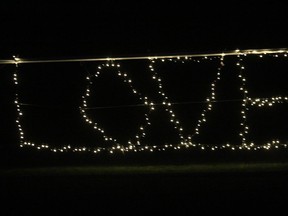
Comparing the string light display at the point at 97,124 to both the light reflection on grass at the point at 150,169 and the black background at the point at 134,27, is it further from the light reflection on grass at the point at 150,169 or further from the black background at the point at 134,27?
the light reflection on grass at the point at 150,169

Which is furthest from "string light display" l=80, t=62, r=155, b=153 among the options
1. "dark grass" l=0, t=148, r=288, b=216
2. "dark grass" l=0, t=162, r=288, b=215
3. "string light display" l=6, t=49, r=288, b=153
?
"dark grass" l=0, t=162, r=288, b=215

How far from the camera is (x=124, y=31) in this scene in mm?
4336

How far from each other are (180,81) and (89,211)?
197 centimetres

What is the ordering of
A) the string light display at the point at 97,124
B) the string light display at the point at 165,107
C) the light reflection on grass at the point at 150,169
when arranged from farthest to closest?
the string light display at the point at 97,124 → the string light display at the point at 165,107 → the light reflection on grass at the point at 150,169

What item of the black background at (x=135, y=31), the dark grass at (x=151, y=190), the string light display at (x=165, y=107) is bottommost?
the dark grass at (x=151, y=190)

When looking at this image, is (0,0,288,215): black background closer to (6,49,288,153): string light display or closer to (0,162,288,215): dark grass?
(6,49,288,153): string light display

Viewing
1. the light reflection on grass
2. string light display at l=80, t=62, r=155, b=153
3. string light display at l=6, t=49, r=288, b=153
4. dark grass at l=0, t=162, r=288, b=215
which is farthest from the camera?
string light display at l=80, t=62, r=155, b=153

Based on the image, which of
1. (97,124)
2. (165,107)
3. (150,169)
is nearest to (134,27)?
(165,107)

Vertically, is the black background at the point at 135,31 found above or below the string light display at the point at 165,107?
above

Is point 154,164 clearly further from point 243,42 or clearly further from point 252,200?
point 243,42

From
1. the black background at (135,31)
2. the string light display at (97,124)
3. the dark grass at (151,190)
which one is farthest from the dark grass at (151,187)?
the string light display at (97,124)

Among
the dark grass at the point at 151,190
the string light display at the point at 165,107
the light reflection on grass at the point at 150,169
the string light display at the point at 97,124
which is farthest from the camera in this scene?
the string light display at the point at 97,124

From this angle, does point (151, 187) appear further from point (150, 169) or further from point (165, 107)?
point (165, 107)

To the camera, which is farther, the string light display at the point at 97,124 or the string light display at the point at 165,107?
the string light display at the point at 97,124
